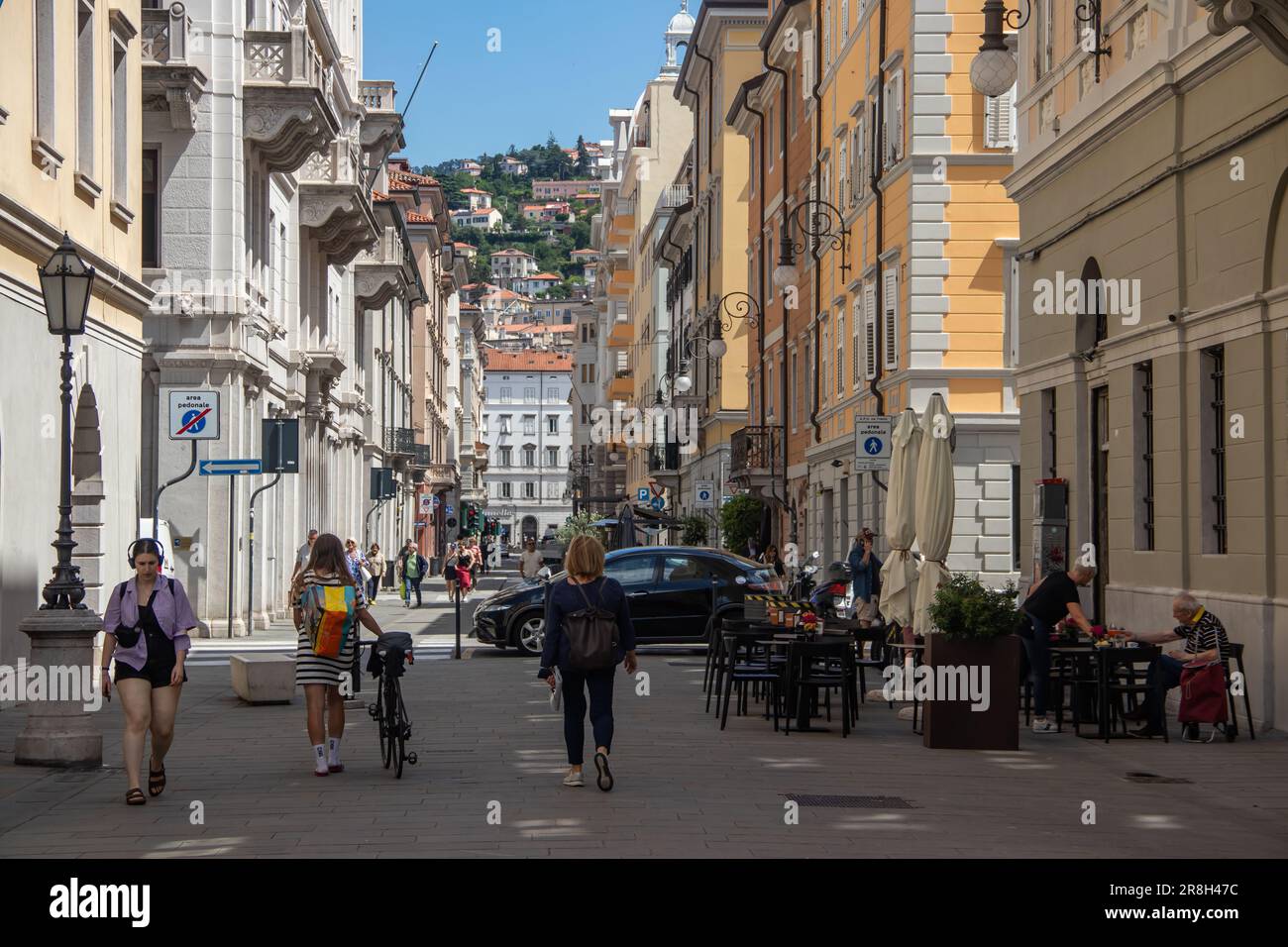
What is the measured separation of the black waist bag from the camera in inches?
476

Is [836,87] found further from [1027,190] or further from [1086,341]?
[1086,341]

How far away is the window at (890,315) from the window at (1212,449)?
12.8 m

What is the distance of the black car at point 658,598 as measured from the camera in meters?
26.7

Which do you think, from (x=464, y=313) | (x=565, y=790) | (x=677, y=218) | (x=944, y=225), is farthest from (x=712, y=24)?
(x=464, y=313)

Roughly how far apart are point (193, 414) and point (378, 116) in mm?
28530

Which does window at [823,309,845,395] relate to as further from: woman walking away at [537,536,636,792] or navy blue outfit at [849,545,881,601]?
woman walking away at [537,536,636,792]

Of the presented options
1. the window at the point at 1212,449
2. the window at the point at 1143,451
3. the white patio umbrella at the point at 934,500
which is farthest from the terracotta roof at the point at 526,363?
the window at the point at 1212,449

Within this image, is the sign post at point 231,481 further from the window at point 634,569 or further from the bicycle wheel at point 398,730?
the bicycle wheel at point 398,730

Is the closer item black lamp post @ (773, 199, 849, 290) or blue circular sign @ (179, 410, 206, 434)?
blue circular sign @ (179, 410, 206, 434)

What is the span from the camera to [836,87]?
37.8 meters

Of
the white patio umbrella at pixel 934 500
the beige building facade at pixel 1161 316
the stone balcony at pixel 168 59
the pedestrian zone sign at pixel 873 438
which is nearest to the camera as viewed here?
the beige building facade at pixel 1161 316

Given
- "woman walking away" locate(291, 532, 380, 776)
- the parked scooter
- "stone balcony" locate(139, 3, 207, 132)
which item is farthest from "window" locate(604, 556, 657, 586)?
"woman walking away" locate(291, 532, 380, 776)

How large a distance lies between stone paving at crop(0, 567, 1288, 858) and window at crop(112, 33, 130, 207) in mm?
7814

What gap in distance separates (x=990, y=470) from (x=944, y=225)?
3841 mm
